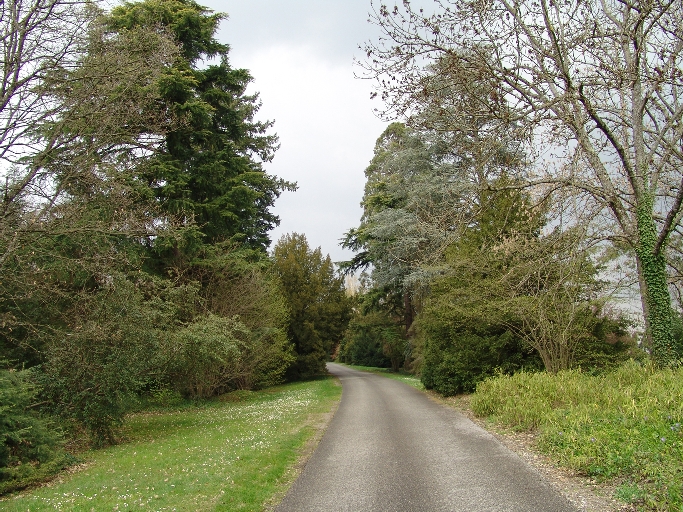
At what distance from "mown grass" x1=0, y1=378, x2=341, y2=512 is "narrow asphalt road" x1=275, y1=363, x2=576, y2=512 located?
550mm

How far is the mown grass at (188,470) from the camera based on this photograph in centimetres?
624

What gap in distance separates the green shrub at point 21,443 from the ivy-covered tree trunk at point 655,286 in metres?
12.2


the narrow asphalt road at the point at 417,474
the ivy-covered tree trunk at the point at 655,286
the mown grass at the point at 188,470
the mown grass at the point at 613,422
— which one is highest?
the ivy-covered tree trunk at the point at 655,286

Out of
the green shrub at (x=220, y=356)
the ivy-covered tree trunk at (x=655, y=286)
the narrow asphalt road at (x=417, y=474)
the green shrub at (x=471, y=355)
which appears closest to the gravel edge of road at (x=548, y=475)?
the narrow asphalt road at (x=417, y=474)

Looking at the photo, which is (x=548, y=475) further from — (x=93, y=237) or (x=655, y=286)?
(x=93, y=237)

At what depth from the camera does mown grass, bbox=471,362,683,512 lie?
531 centimetres

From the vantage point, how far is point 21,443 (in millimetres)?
8391

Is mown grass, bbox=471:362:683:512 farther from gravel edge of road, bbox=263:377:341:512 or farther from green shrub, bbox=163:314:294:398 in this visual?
green shrub, bbox=163:314:294:398

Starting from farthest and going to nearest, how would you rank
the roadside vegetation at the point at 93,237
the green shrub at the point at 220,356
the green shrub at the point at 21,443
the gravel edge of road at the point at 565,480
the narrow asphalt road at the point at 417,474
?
the green shrub at the point at 220,356 → the roadside vegetation at the point at 93,237 → the green shrub at the point at 21,443 → the narrow asphalt road at the point at 417,474 → the gravel edge of road at the point at 565,480

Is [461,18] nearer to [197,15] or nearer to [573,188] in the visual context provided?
[573,188]

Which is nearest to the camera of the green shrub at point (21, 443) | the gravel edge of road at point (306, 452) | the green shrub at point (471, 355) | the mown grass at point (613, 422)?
the mown grass at point (613, 422)

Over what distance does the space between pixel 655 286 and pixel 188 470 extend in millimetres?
10044

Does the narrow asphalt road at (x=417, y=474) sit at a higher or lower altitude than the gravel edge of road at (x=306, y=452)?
higher

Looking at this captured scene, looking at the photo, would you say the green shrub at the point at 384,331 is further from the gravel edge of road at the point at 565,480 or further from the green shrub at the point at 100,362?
the gravel edge of road at the point at 565,480
